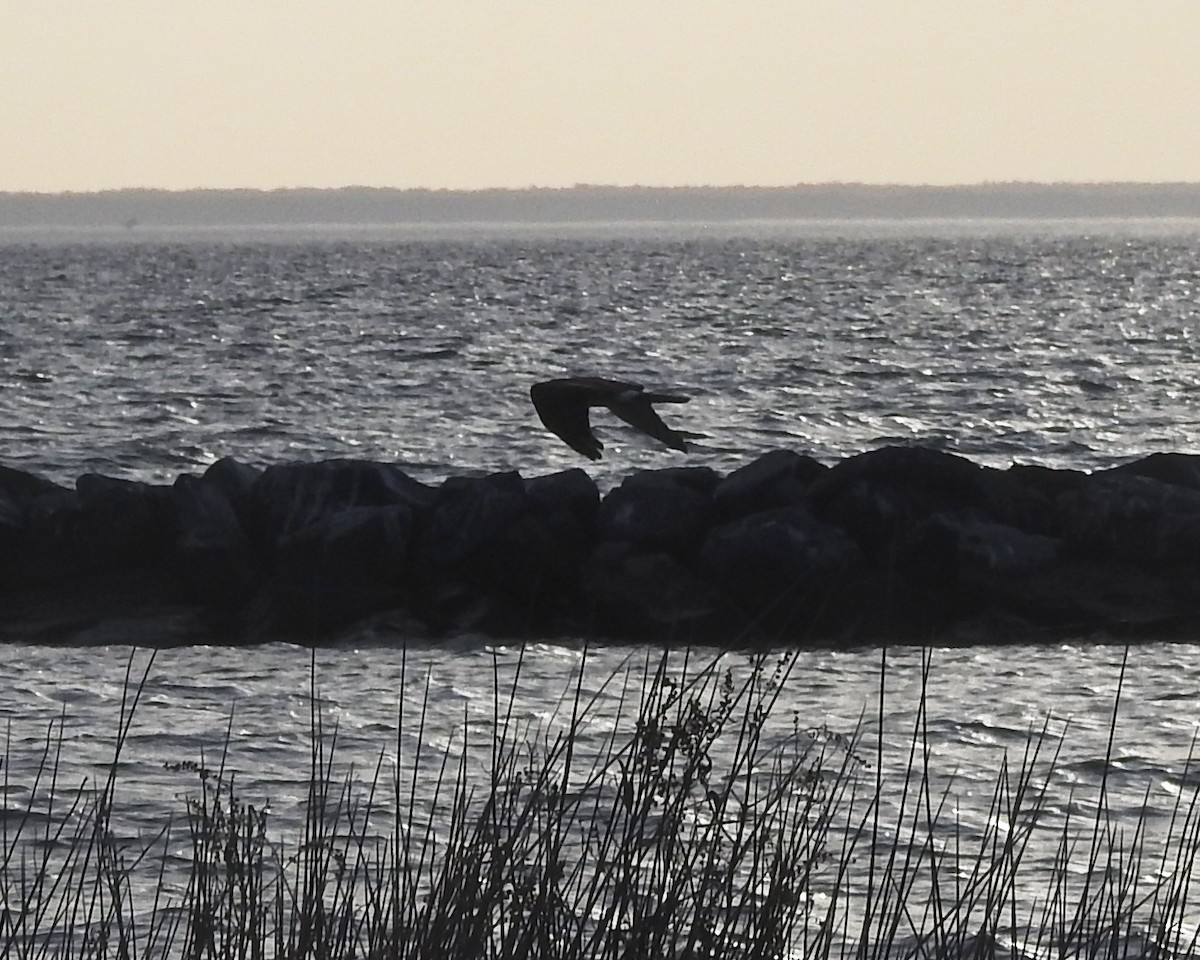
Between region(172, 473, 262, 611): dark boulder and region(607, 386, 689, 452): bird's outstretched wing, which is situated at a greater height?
region(607, 386, 689, 452): bird's outstretched wing

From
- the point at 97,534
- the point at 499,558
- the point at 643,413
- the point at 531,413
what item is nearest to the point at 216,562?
the point at 97,534

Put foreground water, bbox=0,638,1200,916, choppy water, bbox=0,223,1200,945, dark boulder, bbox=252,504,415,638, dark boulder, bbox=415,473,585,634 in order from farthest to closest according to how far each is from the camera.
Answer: dark boulder, bbox=415,473,585,634, dark boulder, bbox=252,504,415,638, choppy water, bbox=0,223,1200,945, foreground water, bbox=0,638,1200,916

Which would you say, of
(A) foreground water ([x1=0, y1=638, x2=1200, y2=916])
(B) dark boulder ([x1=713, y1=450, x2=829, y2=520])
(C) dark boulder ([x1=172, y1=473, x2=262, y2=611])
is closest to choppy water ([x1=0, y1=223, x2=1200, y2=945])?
(A) foreground water ([x1=0, y1=638, x2=1200, y2=916])

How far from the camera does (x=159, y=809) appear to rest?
904cm

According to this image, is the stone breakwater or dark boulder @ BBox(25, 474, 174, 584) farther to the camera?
dark boulder @ BBox(25, 474, 174, 584)

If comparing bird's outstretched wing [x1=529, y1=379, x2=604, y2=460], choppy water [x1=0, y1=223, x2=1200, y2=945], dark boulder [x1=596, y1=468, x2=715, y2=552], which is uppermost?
bird's outstretched wing [x1=529, y1=379, x2=604, y2=460]

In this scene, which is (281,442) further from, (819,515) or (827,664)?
(827,664)

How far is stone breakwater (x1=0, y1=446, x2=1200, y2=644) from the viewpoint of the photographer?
541 inches

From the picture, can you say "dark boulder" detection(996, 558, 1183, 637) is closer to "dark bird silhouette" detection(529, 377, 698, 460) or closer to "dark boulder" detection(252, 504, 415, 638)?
"dark boulder" detection(252, 504, 415, 638)

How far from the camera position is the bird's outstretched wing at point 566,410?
4.53 meters

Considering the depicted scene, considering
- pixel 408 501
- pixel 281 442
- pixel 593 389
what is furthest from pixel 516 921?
pixel 281 442

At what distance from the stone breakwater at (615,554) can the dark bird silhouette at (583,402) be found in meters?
8.96

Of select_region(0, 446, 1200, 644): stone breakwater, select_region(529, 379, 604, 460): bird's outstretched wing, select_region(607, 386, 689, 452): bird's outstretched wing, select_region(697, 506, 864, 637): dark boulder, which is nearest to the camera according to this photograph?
select_region(607, 386, 689, 452): bird's outstretched wing

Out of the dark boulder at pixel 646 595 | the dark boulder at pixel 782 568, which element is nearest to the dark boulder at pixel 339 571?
the dark boulder at pixel 646 595
